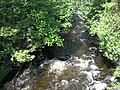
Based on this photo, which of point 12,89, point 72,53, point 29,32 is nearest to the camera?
point 12,89

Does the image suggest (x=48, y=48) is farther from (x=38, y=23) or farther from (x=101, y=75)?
(x=101, y=75)

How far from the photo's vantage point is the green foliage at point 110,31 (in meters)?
11.8

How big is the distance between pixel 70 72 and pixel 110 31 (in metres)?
2.46

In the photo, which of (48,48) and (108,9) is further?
(48,48)

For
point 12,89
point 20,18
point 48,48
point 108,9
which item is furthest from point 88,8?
point 12,89

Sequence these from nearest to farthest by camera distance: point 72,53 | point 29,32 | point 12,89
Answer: point 12,89
point 29,32
point 72,53

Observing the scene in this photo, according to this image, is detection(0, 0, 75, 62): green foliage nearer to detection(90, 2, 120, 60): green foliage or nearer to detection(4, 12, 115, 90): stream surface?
detection(4, 12, 115, 90): stream surface

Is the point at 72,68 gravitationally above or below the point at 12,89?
above

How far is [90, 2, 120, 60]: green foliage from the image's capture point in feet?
38.6

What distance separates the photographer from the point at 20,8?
41.6ft

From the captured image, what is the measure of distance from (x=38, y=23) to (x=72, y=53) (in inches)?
98.8

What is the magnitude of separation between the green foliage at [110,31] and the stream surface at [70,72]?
89cm

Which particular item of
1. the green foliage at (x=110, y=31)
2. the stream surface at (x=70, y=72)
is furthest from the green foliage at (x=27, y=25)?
the green foliage at (x=110, y=31)

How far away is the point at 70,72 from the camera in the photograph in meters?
12.3
